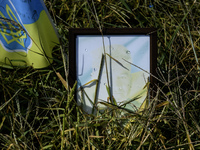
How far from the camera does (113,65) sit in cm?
122

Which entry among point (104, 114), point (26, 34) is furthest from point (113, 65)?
point (26, 34)

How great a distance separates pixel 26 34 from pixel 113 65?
14.9 inches

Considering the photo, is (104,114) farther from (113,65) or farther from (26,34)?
(26,34)

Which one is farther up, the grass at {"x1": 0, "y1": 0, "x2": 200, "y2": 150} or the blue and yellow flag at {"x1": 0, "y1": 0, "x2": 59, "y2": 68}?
the blue and yellow flag at {"x1": 0, "y1": 0, "x2": 59, "y2": 68}

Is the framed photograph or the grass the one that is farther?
the framed photograph

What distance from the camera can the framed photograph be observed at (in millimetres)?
1218

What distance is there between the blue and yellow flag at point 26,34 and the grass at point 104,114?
0.18 ft

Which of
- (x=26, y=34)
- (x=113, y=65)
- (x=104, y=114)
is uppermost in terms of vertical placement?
(x=26, y=34)

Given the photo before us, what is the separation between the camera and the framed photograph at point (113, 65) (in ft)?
4.00

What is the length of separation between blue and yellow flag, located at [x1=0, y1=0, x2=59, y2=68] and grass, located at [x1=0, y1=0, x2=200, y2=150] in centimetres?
6

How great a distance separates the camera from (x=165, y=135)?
120 cm

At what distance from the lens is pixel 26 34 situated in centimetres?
126

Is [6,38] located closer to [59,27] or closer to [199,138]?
[59,27]

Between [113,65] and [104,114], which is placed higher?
[113,65]
